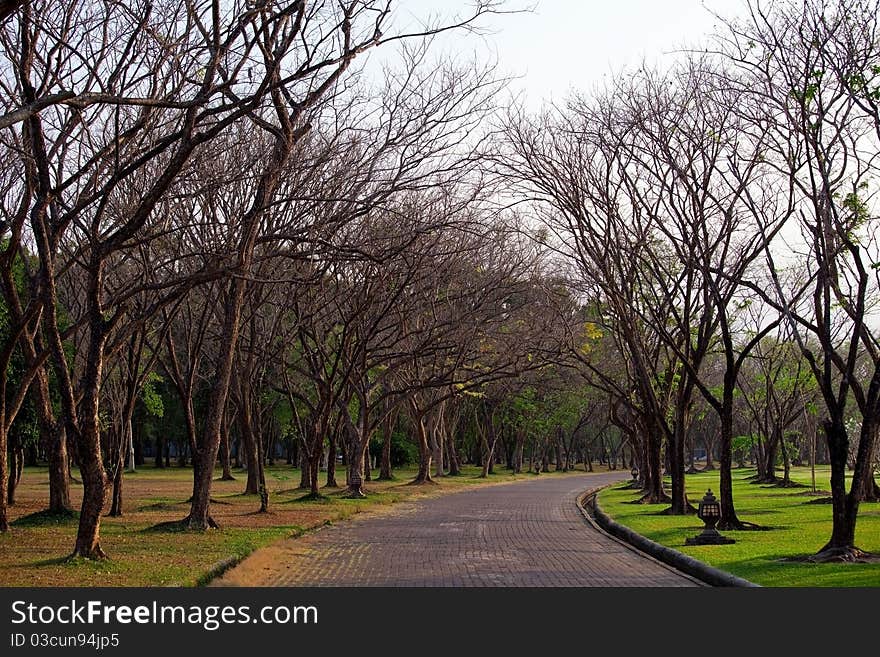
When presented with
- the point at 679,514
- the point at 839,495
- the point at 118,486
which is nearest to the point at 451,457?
the point at 679,514

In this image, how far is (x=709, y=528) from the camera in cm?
1744

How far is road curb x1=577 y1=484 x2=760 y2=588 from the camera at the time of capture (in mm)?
12852

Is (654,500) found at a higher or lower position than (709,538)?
lower

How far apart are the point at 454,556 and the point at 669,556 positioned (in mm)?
3294

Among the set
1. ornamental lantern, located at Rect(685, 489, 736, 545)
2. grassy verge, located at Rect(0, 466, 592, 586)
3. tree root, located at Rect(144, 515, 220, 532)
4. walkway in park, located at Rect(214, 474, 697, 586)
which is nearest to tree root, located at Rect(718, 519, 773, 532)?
ornamental lantern, located at Rect(685, 489, 736, 545)

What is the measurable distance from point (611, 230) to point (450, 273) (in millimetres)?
5572

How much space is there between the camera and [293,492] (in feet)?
123

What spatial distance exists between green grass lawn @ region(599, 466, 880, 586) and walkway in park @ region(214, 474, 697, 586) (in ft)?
2.83

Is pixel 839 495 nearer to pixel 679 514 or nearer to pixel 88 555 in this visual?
pixel 88 555

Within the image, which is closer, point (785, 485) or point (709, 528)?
point (709, 528)

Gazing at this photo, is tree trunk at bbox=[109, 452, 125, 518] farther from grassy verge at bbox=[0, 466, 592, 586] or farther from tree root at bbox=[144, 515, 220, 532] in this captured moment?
tree root at bbox=[144, 515, 220, 532]

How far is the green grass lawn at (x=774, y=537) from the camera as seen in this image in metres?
12.8

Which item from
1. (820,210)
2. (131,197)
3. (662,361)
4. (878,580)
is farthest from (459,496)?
(878,580)

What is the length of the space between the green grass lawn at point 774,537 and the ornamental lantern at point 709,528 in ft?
0.74
